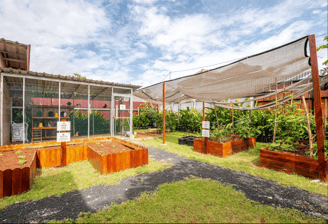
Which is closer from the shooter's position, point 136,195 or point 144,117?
point 136,195

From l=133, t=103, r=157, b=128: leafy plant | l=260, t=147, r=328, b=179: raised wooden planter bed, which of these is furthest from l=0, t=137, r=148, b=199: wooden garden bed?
l=133, t=103, r=157, b=128: leafy plant

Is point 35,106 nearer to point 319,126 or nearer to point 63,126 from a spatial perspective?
point 63,126

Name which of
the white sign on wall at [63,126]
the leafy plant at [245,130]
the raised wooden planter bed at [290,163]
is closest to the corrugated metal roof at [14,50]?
the white sign on wall at [63,126]

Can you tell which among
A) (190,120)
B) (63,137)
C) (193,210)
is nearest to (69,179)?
(63,137)

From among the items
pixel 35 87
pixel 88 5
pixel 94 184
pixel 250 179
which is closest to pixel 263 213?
pixel 250 179

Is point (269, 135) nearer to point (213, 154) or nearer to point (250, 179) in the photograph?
point (213, 154)

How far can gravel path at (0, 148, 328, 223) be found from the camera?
79.7 inches

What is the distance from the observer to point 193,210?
2070 mm

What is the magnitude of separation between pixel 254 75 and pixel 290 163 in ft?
7.15

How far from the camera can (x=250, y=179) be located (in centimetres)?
314

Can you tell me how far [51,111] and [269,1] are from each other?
935cm

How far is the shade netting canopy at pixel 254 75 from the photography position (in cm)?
296

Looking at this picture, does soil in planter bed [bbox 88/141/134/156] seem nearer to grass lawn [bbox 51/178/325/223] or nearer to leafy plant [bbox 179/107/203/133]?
grass lawn [bbox 51/178/325/223]

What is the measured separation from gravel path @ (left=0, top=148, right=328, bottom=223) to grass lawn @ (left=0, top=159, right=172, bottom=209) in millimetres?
164
